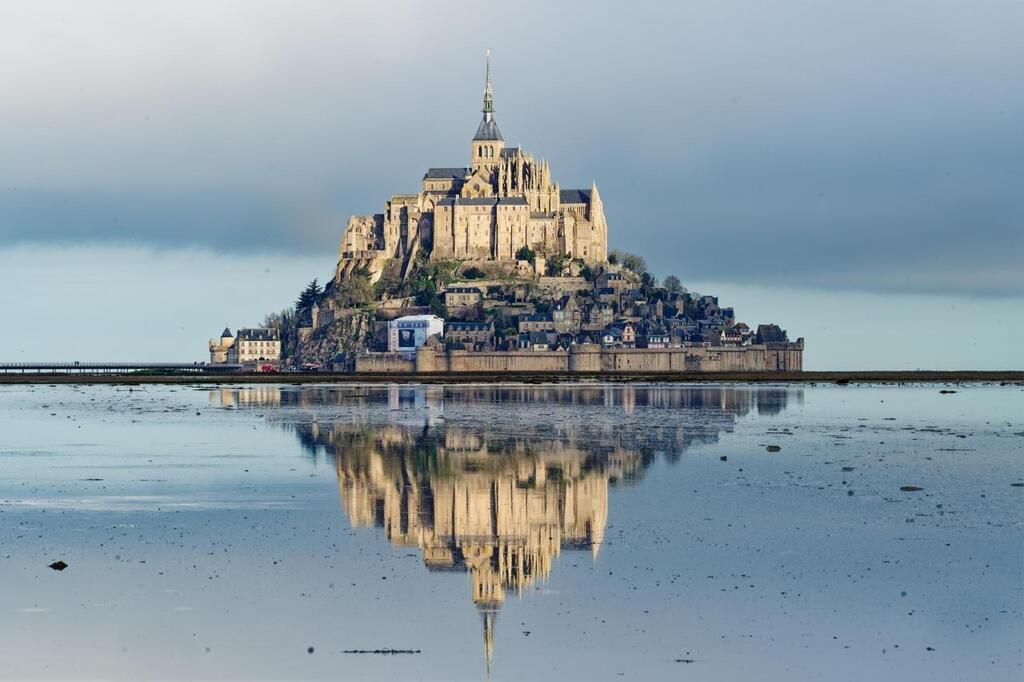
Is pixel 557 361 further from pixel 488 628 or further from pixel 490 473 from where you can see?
pixel 488 628

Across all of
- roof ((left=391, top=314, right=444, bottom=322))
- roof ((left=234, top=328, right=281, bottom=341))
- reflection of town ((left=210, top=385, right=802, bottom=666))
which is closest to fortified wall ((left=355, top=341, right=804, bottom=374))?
roof ((left=391, top=314, right=444, bottom=322))

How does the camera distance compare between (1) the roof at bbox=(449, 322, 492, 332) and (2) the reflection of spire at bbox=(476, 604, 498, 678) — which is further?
(1) the roof at bbox=(449, 322, 492, 332)

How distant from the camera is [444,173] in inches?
6058

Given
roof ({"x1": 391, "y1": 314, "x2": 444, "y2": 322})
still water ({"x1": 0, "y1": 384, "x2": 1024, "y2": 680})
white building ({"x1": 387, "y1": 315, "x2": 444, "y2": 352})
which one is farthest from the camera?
roof ({"x1": 391, "y1": 314, "x2": 444, "y2": 322})

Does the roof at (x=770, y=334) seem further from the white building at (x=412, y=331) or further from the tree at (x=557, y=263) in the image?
the white building at (x=412, y=331)

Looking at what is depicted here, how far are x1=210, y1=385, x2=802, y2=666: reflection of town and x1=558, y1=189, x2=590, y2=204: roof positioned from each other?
79.9 meters

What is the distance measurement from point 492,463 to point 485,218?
112m

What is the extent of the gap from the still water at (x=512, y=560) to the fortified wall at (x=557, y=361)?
96.1 metres

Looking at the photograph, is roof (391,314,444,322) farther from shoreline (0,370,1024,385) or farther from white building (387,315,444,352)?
shoreline (0,370,1024,385)

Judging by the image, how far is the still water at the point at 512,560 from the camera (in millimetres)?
14898

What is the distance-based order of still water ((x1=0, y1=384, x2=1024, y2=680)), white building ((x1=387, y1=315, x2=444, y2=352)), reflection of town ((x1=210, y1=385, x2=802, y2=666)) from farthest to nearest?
white building ((x1=387, y1=315, x2=444, y2=352)) < reflection of town ((x1=210, y1=385, x2=802, y2=666)) < still water ((x1=0, y1=384, x2=1024, y2=680))

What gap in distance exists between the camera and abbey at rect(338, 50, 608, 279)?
14525cm

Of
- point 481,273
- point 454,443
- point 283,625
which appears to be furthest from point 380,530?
point 481,273

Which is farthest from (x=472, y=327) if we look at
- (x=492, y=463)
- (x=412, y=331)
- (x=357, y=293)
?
(x=492, y=463)
